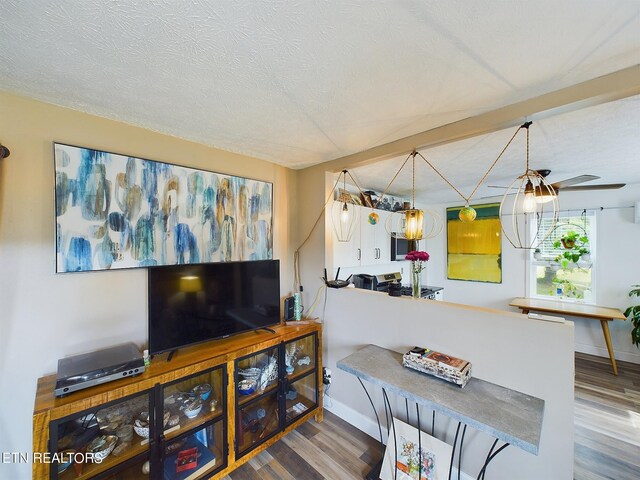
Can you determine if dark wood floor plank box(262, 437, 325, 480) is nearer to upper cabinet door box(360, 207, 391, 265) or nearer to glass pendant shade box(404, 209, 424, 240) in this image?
glass pendant shade box(404, 209, 424, 240)

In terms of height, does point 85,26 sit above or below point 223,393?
above

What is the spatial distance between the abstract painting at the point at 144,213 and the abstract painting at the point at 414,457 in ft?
6.02

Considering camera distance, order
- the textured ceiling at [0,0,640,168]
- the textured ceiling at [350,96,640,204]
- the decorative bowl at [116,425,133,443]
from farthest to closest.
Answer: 1. the textured ceiling at [350,96,640,204]
2. the decorative bowl at [116,425,133,443]
3. the textured ceiling at [0,0,640,168]

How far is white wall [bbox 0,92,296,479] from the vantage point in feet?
4.33

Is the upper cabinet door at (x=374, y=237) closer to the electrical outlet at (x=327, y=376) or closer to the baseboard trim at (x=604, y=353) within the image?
the electrical outlet at (x=327, y=376)

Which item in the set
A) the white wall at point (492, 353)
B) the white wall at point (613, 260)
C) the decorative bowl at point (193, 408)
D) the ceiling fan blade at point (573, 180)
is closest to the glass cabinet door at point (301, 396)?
the white wall at point (492, 353)

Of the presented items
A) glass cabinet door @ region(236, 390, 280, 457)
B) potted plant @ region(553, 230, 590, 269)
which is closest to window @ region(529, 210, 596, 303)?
potted plant @ region(553, 230, 590, 269)

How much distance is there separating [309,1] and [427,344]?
6.63 feet

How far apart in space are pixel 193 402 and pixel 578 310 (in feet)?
14.9

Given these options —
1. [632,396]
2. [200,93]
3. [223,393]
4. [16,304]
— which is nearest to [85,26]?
[200,93]

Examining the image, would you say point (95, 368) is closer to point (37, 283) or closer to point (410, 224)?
point (37, 283)

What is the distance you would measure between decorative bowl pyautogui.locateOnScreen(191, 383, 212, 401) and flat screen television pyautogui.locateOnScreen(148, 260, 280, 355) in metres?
0.33

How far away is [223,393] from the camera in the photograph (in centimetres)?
165

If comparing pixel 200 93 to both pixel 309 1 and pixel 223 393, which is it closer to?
pixel 309 1
